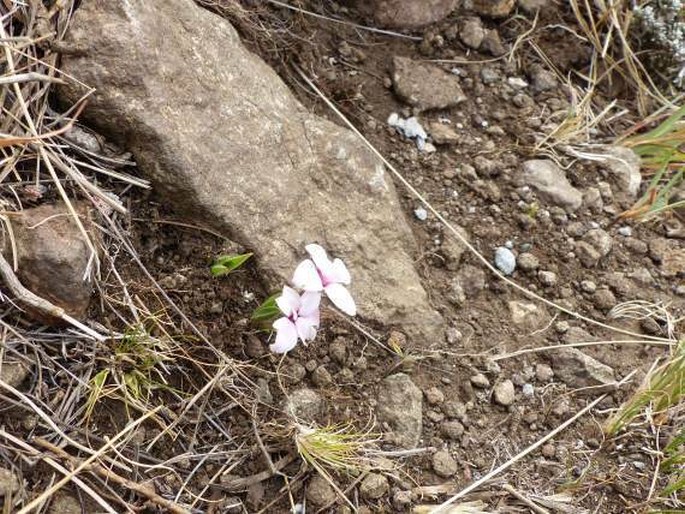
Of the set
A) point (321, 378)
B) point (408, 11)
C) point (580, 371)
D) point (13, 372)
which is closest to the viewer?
point (13, 372)

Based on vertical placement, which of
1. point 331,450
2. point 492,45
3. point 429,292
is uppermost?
point 492,45

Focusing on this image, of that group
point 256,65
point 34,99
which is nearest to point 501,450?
point 256,65

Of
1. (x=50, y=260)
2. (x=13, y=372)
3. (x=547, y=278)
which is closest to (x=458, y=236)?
(x=547, y=278)

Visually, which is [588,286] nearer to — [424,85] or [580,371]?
[580,371]

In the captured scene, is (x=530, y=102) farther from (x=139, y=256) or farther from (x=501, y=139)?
(x=139, y=256)

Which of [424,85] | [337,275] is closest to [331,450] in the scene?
[337,275]

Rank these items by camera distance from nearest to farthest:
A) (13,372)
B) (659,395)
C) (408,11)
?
(13,372) < (659,395) < (408,11)

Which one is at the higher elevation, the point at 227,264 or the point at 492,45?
the point at 492,45

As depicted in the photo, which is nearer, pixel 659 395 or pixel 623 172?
pixel 659 395
